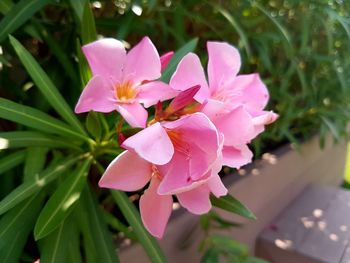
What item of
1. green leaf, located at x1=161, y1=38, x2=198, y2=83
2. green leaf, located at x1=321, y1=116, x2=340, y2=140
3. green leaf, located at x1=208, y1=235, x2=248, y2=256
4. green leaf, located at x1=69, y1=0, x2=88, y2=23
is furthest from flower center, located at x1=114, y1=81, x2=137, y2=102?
green leaf, located at x1=321, y1=116, x2=340, y2=140

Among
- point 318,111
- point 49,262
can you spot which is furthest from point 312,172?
point 49,262

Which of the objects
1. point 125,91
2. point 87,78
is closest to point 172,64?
point 87,78

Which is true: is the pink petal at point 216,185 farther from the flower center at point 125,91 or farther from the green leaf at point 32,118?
the green leaf at point 32,118

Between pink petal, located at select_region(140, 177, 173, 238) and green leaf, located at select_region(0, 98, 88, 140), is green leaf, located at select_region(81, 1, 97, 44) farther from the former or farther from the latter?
pink petal, located at select_region(140, 177, 173, 238)

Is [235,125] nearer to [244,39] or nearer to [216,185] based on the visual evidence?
[216,185]

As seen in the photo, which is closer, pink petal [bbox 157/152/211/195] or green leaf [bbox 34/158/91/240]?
pink petal [bbox 157/152/211/195]
